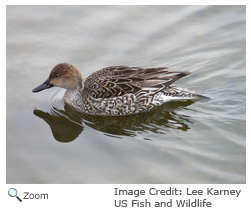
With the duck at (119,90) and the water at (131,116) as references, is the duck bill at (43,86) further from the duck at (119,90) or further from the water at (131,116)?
the water at (131,116)

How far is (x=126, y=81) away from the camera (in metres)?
8.48

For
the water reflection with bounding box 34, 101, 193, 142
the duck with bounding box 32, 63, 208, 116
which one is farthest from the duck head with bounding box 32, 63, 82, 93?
the water reflection with bounding box 34, 101, 193, 142

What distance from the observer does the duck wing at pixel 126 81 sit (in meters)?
8.43

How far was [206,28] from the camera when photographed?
1086 centimetres

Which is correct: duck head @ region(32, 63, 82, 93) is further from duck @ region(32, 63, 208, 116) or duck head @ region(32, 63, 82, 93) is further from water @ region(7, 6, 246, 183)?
water @ region(7, 6, 246, 183)

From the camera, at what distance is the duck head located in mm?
8680

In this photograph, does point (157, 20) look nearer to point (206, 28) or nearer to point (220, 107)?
point (206, 28)

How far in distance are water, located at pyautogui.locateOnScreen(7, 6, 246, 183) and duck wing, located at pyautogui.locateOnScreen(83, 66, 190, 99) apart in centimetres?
50

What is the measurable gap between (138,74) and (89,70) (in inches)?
60.7

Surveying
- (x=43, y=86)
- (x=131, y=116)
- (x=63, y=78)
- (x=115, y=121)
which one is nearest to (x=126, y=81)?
(x=131, y=116)

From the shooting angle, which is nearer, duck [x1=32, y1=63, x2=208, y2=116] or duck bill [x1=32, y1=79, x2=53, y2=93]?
duck [x1=32, y1=63, x2=208, y2=116]

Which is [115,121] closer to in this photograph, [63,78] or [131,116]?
[131,116]

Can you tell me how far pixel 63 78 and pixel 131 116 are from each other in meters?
1.57
